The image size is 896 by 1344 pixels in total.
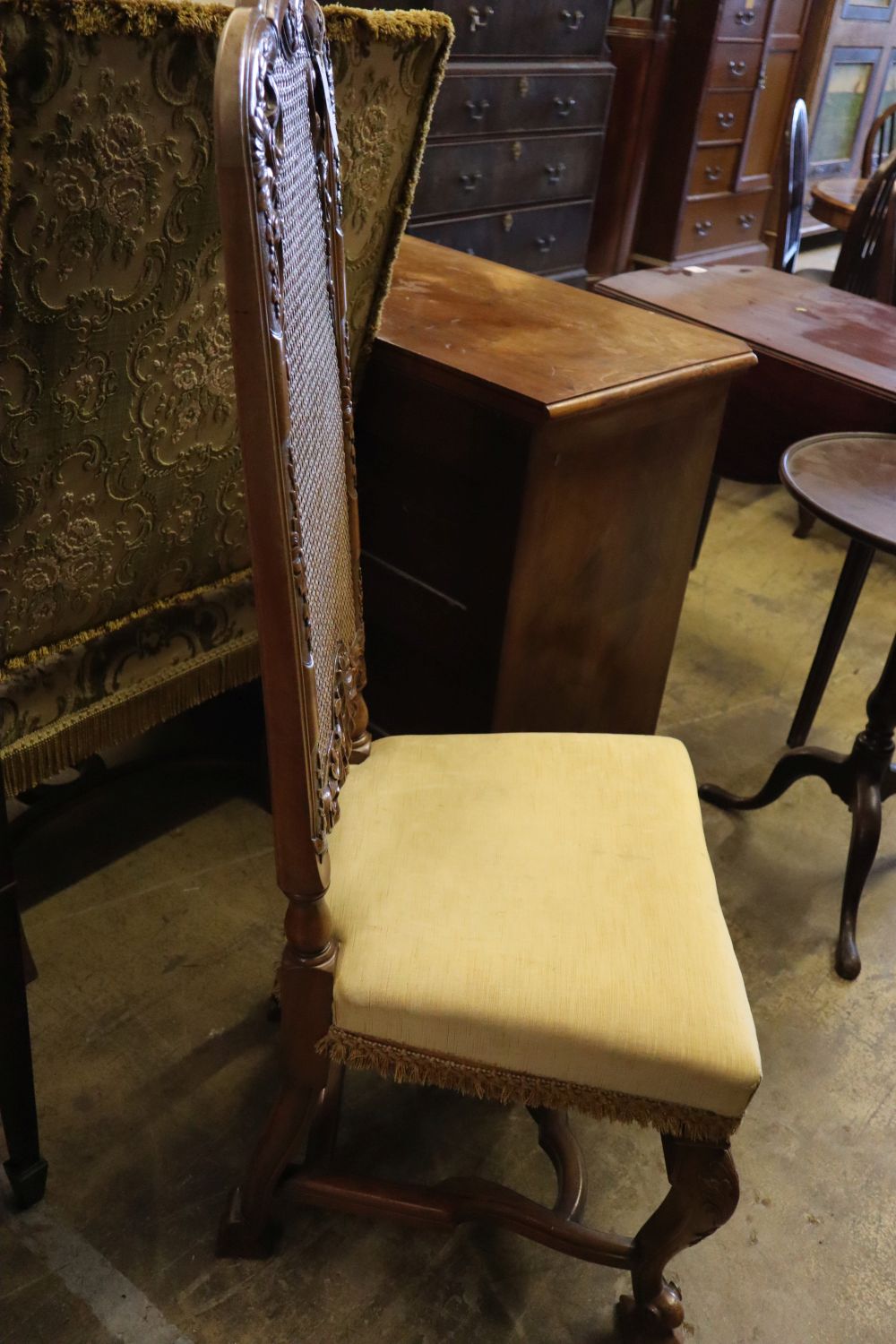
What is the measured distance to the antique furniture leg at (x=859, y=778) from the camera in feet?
5.46

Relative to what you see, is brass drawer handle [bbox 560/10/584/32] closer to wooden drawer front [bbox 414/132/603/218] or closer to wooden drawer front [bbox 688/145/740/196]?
wooden drawer front [bbox 414/132/603/218]

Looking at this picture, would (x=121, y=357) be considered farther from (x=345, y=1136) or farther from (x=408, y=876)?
(x=345, y=1136)

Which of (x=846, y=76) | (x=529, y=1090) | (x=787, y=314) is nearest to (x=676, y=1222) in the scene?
(x=529, y=1090)

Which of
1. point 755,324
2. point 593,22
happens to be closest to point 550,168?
point 593,22

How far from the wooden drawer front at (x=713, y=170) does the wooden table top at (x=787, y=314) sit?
72.2 inches

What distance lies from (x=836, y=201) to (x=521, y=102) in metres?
0.90

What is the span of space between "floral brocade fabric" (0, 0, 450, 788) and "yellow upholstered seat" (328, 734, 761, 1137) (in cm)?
36

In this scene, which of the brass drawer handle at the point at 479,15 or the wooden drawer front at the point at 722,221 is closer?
the brass drawer handle at the point at 479,15

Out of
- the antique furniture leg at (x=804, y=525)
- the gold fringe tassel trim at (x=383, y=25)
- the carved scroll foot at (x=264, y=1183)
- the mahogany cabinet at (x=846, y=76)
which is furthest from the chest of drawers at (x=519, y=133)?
the carved scroll foot at (x=264, y=1183)

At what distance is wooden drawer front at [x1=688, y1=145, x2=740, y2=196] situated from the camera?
401 centimetres

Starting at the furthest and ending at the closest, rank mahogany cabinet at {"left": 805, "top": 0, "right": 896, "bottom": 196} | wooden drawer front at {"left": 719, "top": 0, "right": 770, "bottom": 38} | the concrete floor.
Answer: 1. mahogany cabinet at {"left": 805, "top": 0, "right": 896, "bottom": 196}
2. wooden drawer front at {"left": 719, "top": 0, "right": 770, "bottom": 38}
3. the concrete floor

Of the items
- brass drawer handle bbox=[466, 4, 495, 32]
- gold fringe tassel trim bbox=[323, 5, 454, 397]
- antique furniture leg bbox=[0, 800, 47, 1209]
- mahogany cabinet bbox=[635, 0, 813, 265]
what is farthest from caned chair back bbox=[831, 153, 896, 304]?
antique furniture leg bbox=[0, 800, 47, 1209]

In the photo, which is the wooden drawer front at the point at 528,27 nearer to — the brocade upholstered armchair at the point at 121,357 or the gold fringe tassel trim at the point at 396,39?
the gold fringe tassel trim at the point at 396,39

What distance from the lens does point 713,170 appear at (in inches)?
161
